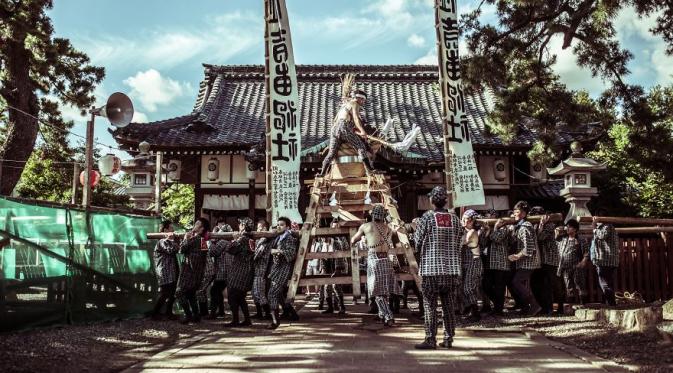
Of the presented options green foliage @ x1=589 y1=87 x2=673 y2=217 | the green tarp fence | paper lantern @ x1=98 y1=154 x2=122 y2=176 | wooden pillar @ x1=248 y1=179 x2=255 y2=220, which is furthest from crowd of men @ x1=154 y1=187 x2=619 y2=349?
green foliage @ x1=589 y1=87 x2=673 y2=217

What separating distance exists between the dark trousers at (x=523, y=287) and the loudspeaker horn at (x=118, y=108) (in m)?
6.92

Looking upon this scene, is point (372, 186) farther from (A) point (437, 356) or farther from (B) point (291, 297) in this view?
(A) point (437, 356)

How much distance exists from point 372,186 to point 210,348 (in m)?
4.40

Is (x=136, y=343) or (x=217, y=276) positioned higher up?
(x=217, y=276)

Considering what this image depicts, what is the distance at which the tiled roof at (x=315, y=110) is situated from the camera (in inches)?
695

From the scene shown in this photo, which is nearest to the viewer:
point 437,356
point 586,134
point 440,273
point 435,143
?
point 437,356

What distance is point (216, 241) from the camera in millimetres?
9500

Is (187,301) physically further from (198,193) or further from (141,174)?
(198,193)

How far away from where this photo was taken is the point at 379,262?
27.8 feet

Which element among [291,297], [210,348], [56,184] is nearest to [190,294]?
[291,297]

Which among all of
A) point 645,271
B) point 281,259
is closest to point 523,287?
point 645,271

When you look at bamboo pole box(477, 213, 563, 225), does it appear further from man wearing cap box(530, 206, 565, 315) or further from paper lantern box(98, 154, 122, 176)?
paper lantern box(98, 154, 122, 176)

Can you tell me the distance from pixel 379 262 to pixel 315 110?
540 inches

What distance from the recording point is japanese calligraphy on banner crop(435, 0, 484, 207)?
961cm
